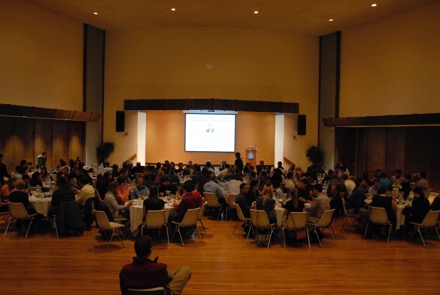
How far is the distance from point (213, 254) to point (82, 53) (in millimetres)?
14214

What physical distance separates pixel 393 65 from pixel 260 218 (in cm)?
1122

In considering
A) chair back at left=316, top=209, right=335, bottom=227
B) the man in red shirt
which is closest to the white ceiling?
the man in red shirt

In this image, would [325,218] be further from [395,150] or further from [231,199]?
[395,150]

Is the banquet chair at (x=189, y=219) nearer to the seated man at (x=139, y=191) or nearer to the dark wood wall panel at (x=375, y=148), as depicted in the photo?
the seated man at (x=139, y=191)

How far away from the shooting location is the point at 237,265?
301 inches

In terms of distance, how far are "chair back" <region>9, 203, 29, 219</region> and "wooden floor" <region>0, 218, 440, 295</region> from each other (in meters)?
0.50

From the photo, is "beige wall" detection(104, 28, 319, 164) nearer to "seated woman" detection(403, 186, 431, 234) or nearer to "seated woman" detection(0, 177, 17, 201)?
"seated woman" detection(0, 177, 17, 201)

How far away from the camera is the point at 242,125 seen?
2334cm

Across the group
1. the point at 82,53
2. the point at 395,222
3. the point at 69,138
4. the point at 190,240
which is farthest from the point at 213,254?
the point at 82,53

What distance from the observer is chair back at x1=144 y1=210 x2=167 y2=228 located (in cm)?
852

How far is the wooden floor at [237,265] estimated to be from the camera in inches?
257

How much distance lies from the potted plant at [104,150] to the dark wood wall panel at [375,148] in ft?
39.7

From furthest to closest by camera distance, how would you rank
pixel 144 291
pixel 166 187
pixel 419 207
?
pixel 166 187 < pixel 419 207 < pixel 144 291

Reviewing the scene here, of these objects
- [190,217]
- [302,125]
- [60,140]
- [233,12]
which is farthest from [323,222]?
[60,140]
